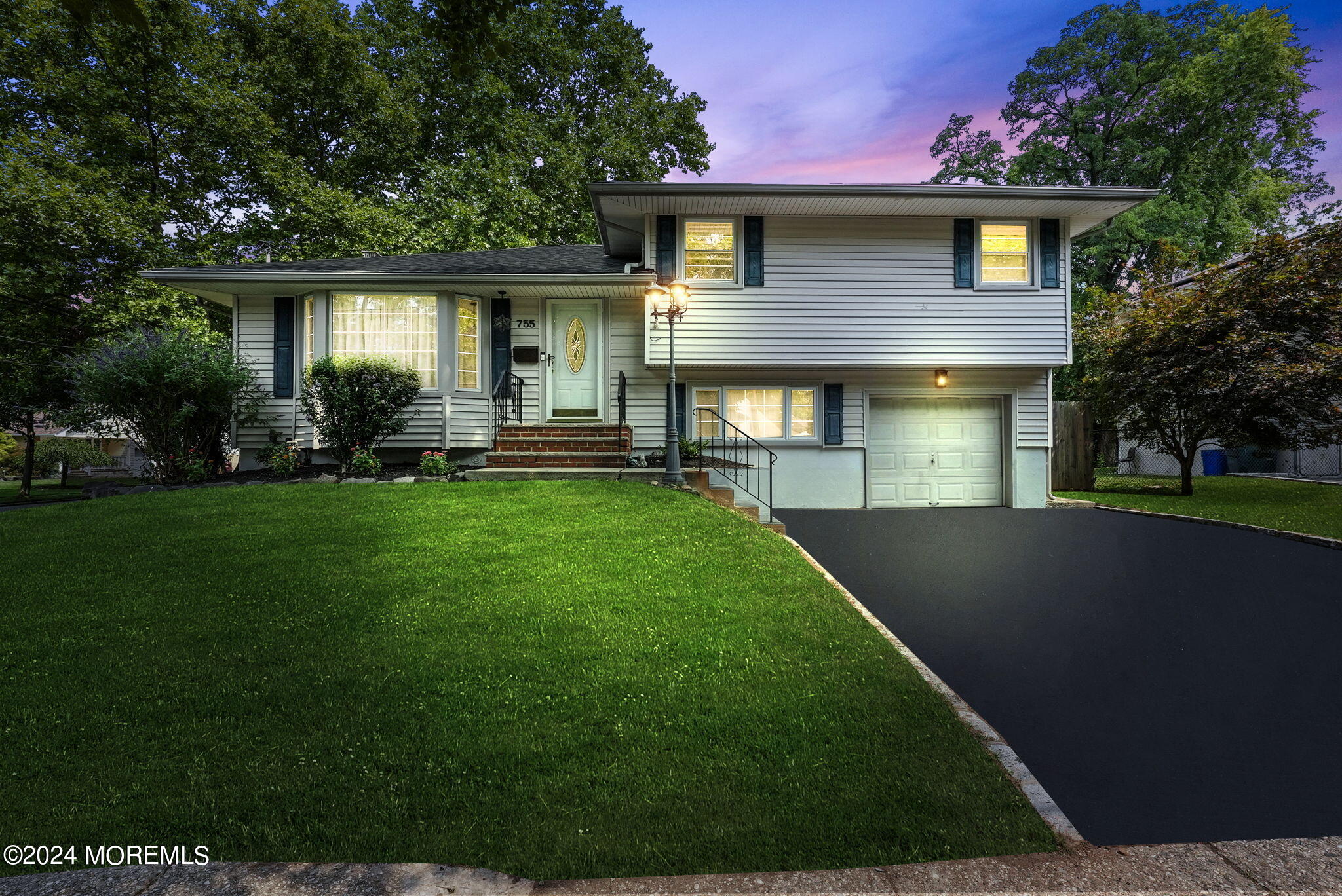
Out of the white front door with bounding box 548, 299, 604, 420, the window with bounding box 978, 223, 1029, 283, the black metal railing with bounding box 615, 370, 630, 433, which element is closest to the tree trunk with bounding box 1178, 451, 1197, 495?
the window with bounding box 978, 223, 1029, 283

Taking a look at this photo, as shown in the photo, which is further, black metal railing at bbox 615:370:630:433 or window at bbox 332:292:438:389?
window at bbox 332:292:438:389

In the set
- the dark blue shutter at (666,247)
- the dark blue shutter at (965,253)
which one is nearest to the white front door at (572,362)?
the dark blue shutter at (666,247)

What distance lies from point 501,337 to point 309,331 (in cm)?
319

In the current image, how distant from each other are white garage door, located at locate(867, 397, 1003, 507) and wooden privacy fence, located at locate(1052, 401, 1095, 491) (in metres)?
3.23

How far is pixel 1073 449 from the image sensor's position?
12.7 metres

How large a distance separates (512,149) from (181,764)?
776 inches

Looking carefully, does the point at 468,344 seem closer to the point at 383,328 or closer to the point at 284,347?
the point at 383,328

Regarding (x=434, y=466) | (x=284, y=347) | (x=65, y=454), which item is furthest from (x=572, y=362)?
(x=65, y=454)

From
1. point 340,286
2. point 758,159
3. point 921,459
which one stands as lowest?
point 921,459

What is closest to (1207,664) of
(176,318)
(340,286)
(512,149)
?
(340,286)

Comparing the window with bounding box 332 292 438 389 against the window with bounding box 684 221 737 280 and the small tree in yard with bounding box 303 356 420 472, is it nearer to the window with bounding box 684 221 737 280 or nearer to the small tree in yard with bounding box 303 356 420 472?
the small tree in yard with bounding box 303 356 420 472

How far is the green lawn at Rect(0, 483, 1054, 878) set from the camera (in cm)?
200

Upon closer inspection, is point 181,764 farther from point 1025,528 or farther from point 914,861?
point 1025,528

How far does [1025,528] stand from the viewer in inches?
329
